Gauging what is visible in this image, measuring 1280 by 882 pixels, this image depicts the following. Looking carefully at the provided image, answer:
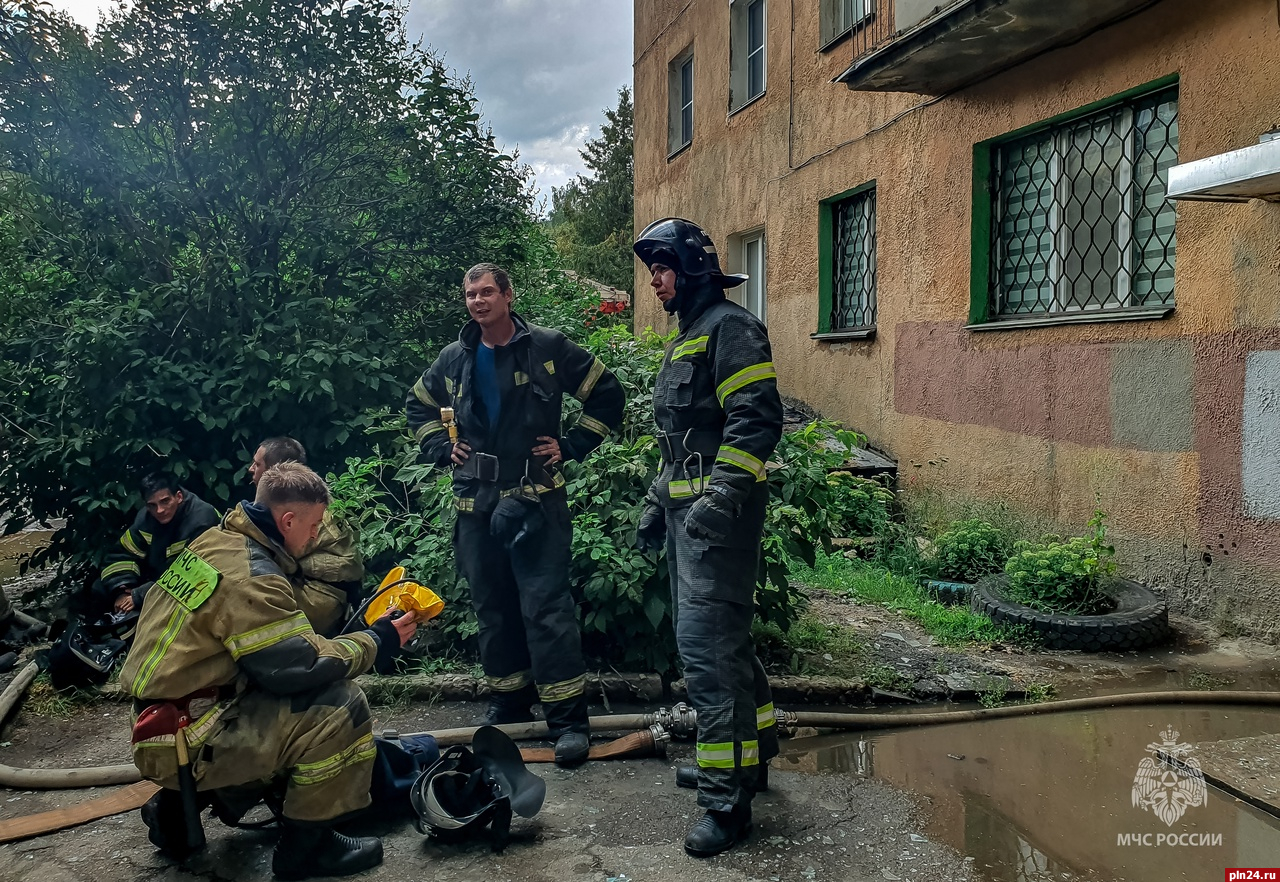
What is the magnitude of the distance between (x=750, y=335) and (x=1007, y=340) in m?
4.61

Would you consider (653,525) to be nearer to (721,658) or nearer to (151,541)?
(721,658)

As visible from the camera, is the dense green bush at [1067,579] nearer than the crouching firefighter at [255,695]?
No

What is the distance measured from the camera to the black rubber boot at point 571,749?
3.79m

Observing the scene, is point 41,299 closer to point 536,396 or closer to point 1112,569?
point 536,396

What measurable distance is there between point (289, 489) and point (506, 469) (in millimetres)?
1157

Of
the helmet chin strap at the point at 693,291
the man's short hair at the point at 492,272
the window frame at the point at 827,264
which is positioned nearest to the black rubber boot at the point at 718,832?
the helmet chin strap at the point at 693,291

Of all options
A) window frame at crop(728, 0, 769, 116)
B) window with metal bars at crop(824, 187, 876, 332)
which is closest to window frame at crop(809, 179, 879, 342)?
window with metal bars at crop(824, 187, 876, 332)

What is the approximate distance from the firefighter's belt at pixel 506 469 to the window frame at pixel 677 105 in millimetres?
11340

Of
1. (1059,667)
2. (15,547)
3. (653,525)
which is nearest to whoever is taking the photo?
(653,525)

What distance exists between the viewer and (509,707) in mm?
4180

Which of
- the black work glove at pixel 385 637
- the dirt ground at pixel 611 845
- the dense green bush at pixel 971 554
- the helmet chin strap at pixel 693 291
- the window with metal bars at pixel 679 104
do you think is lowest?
the dirt ground at pixel 611 845

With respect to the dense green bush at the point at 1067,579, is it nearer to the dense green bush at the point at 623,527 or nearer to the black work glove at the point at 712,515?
the dense green bush at the point at 623,527

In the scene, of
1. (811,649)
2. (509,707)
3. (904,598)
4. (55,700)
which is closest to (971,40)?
(904,598)

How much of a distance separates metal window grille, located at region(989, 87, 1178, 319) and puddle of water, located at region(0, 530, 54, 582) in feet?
28.3
